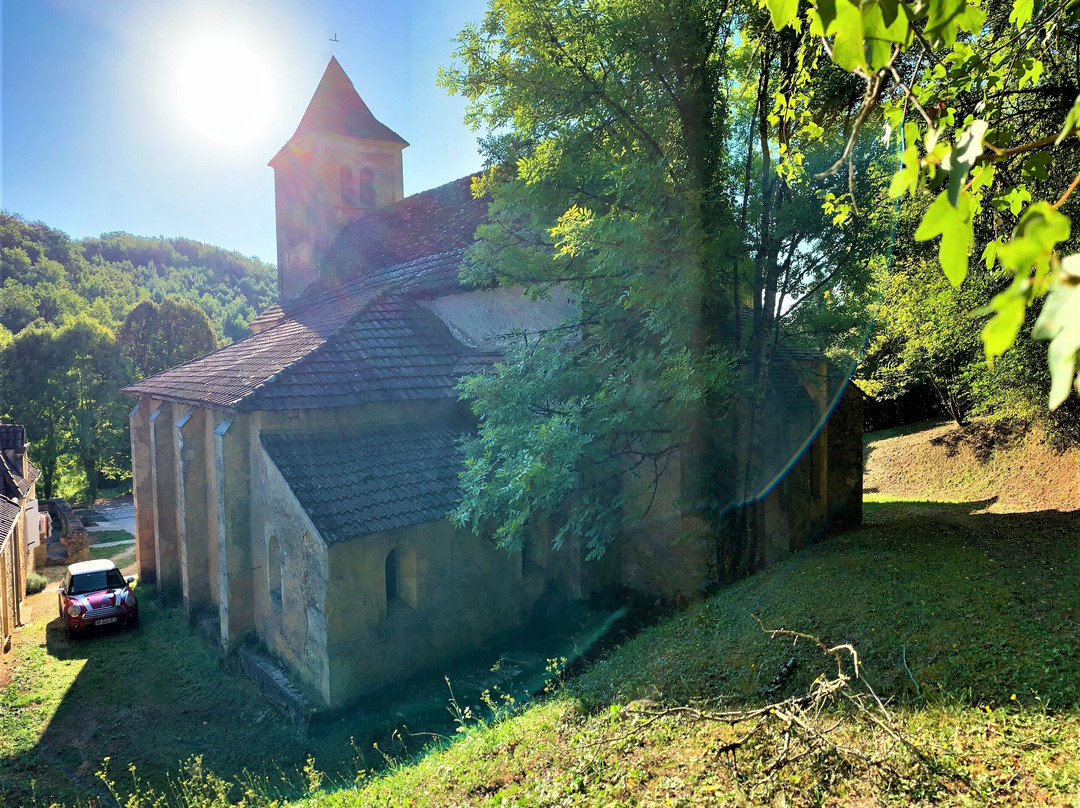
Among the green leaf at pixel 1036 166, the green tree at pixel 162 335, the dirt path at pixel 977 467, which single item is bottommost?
the dirt path at pixel 977 467

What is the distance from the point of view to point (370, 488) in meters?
9.66

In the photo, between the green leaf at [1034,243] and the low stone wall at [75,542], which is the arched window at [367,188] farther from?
the green leaf at [1034,243]

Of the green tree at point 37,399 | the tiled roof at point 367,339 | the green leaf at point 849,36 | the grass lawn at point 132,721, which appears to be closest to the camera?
the green leaf at point 849,36

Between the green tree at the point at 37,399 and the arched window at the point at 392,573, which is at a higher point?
the green tree at the point at 37,399

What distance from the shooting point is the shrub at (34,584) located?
58.5ft

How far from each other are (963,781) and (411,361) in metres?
10.3

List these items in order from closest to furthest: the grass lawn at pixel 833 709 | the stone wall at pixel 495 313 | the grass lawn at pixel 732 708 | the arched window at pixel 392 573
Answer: the grass lawn at pixel 833 709
the grass lawn at pixel 732 708
the arched window at pixel 392 573
the stone wall at pixel 495 313

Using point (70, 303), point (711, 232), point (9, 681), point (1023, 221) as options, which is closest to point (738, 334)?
point (711, 232)

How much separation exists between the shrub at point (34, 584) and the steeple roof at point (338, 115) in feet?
48.0

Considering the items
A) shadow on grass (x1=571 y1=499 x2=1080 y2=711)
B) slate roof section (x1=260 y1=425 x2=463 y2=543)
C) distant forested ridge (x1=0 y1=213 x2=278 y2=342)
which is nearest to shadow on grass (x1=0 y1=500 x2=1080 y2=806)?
shadow on grass (x1=571 y1=499 x2=1080 y2=711)

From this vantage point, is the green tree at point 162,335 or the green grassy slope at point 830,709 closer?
the green grassy slope at point 830,709

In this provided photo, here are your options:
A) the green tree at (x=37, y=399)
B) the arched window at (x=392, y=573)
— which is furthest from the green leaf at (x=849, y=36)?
the green tree at (x=37, y=399)

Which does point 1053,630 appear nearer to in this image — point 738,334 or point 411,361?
point 738,334

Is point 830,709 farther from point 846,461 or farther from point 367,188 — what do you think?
point 367,188
